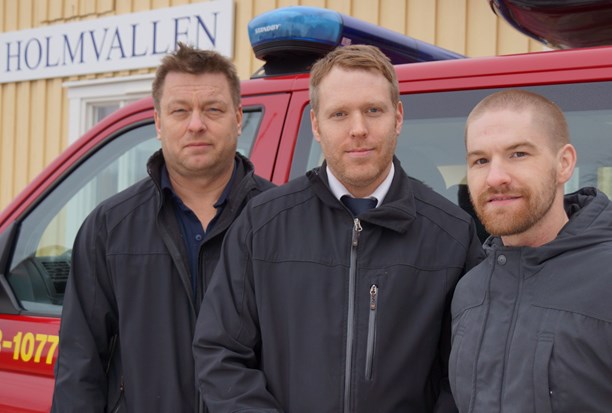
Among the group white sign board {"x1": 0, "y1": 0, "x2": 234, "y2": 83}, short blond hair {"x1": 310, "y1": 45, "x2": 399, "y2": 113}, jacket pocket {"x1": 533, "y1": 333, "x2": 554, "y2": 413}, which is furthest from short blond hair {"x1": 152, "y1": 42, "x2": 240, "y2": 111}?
white sign board {"x1": 0, "y1": 0, "x2": 234, "y2": 83}

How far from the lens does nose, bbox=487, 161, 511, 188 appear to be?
5.79 feet

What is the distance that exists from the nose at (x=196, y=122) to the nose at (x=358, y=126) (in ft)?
1.66

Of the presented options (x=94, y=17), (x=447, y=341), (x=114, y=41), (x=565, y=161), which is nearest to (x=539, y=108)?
(x=565, y=161)

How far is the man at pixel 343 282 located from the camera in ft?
6.44

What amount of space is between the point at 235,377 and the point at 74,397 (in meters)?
0.56

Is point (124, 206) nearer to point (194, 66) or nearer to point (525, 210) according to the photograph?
point (194, 66)

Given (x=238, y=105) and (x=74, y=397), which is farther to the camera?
(x=238, y=105)

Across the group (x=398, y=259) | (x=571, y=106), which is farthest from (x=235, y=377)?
(x=571, y=106)

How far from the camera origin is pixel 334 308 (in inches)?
78.0

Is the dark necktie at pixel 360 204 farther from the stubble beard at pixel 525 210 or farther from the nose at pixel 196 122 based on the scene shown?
the nose at pixel 196 122

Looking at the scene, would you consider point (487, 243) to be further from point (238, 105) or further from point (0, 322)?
point (0, 322)

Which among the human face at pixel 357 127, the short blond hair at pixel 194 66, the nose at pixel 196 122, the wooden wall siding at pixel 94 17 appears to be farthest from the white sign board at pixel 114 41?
the human face at pixel 357 127

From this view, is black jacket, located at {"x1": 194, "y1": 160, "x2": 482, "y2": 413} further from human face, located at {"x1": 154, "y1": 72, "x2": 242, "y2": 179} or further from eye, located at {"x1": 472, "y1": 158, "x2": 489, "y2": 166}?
human face, located at {"x1": 154, "y1": 72, "x2": 242, "y2": 179}

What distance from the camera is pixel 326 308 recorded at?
6.52 ft
